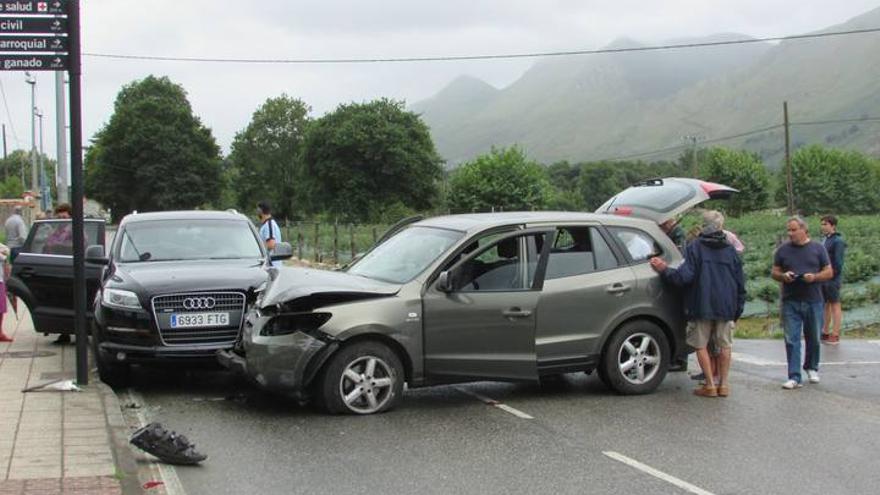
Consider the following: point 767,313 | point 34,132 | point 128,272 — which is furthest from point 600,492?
point 34,132

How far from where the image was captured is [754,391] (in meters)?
9.07

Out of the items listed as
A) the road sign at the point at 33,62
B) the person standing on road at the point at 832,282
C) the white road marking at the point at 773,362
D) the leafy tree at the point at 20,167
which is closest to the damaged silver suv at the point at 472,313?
the white road marking at the point at 773,362

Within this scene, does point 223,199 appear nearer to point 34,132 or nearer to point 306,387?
point 34,132

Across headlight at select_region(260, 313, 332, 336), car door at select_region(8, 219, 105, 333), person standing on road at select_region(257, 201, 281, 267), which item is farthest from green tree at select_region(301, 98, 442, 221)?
headlight at select_region(260, 313, 332, 336)

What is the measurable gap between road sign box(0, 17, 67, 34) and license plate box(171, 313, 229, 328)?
113 inches

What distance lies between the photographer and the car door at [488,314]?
775cm

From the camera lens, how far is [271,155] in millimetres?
96438

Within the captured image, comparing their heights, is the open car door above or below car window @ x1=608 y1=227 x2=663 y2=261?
above

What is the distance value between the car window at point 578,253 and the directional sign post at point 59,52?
4.44m

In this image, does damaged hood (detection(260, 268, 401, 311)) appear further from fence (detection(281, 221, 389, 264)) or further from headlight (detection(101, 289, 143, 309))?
fence (detection(281, 221, 389, 264))

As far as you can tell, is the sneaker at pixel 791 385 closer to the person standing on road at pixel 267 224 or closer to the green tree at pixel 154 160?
the person standing on road at pixel 267 224

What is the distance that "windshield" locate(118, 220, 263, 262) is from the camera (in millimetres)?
9867

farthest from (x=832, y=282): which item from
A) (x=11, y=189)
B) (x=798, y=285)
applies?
(x=11, y=189)

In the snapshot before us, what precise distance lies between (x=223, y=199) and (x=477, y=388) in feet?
256
